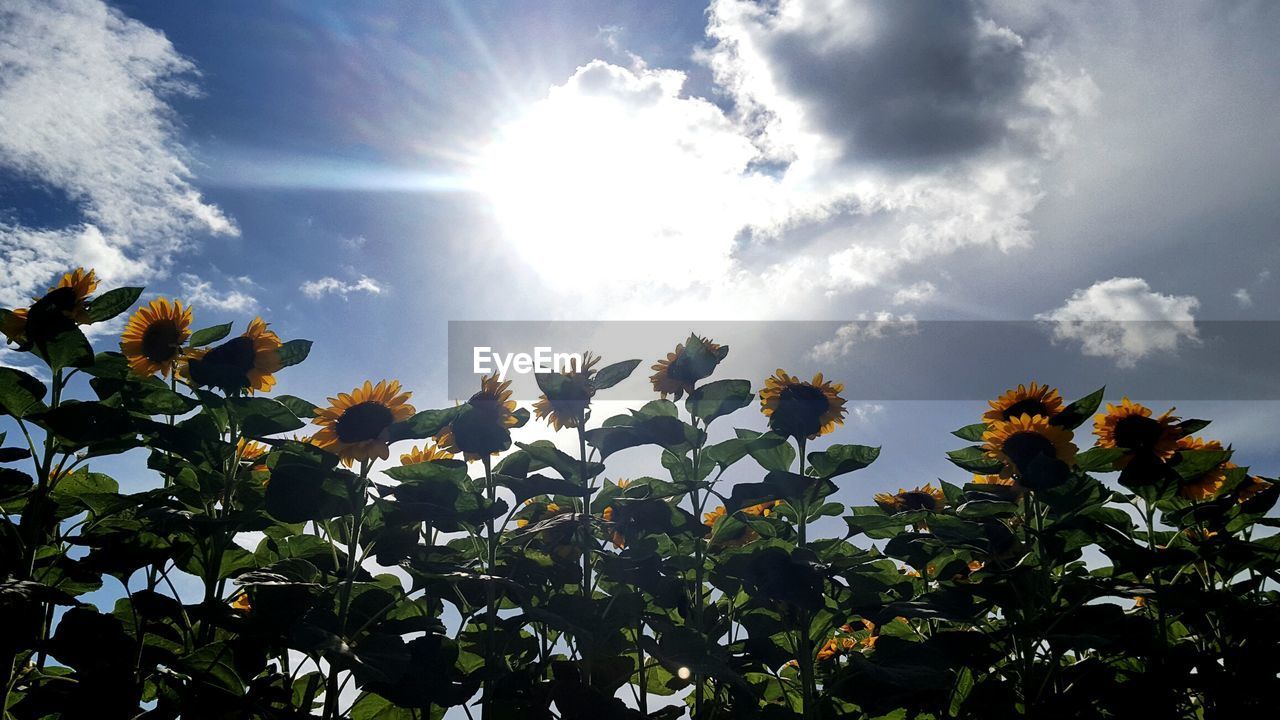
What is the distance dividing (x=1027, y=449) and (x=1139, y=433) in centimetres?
53

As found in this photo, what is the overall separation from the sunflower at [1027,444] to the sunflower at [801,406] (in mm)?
656

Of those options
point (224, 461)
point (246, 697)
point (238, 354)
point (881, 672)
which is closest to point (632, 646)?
point (881, 672)

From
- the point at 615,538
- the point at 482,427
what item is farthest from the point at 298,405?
the point at 615,538

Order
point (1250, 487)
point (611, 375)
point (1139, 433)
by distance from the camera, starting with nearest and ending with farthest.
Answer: point (611, 375) → point (1139, 433) → point (1250, 487)

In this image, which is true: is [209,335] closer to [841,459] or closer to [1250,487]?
[841,459]

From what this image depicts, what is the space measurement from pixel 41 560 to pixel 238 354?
1.02 metres

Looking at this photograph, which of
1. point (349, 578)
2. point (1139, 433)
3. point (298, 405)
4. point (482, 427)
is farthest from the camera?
point (1139, 433)

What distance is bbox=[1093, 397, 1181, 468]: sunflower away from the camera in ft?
9.68

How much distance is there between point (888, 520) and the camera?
2883 mm

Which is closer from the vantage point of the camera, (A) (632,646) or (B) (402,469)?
(B) (402,469)

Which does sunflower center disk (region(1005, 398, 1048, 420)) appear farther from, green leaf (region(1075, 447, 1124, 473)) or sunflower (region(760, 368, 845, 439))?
sunflower (region(760, 368, 845, 439))

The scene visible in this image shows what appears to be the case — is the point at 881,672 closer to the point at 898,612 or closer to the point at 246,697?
the point at 898,612

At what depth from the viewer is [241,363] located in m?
2.64

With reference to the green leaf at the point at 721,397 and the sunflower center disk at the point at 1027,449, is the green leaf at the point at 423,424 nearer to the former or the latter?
the green leaf at the point at 721,397
